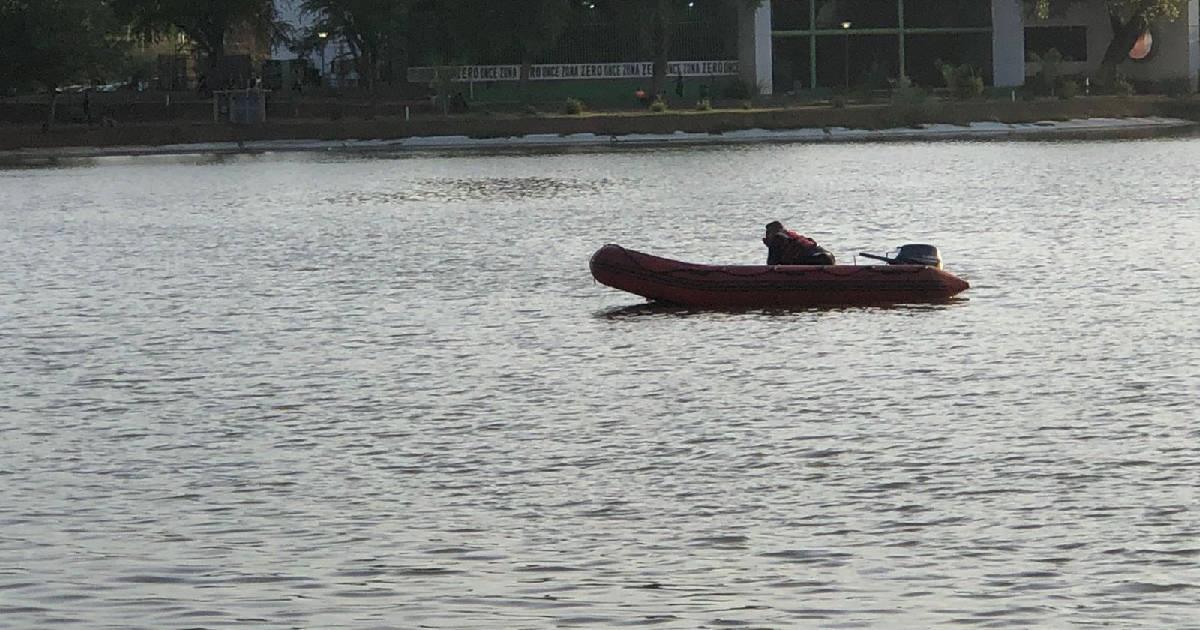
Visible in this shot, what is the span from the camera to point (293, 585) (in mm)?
13648

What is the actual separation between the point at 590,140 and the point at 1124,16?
30.3 metres

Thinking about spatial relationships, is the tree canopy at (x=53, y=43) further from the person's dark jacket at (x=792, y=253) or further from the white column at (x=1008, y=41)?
the person's dark jacket at (x=792, y=253)

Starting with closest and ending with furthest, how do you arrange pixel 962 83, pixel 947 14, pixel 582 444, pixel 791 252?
pixel 582 444 < pixel 791 252 < pixel 962 83 < pixel 947 14

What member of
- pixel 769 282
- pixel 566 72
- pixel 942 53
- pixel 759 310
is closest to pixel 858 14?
pixel 942 53

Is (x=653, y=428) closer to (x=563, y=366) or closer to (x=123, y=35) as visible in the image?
(x=563, y=366)

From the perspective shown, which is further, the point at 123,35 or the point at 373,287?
the point at 123,35

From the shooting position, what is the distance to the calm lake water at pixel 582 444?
13352 mm

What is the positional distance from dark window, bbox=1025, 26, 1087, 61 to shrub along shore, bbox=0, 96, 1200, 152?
18.7 metres

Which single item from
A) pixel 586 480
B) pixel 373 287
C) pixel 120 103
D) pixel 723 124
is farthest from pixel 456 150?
pixel 586 480

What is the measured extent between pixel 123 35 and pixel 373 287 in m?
66.7

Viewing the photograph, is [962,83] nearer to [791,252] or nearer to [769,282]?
[791,252]

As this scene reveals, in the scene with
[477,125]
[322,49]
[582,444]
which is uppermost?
[322,49]

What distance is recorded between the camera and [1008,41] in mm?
107812

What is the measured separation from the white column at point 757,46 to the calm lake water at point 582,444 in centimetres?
5962
